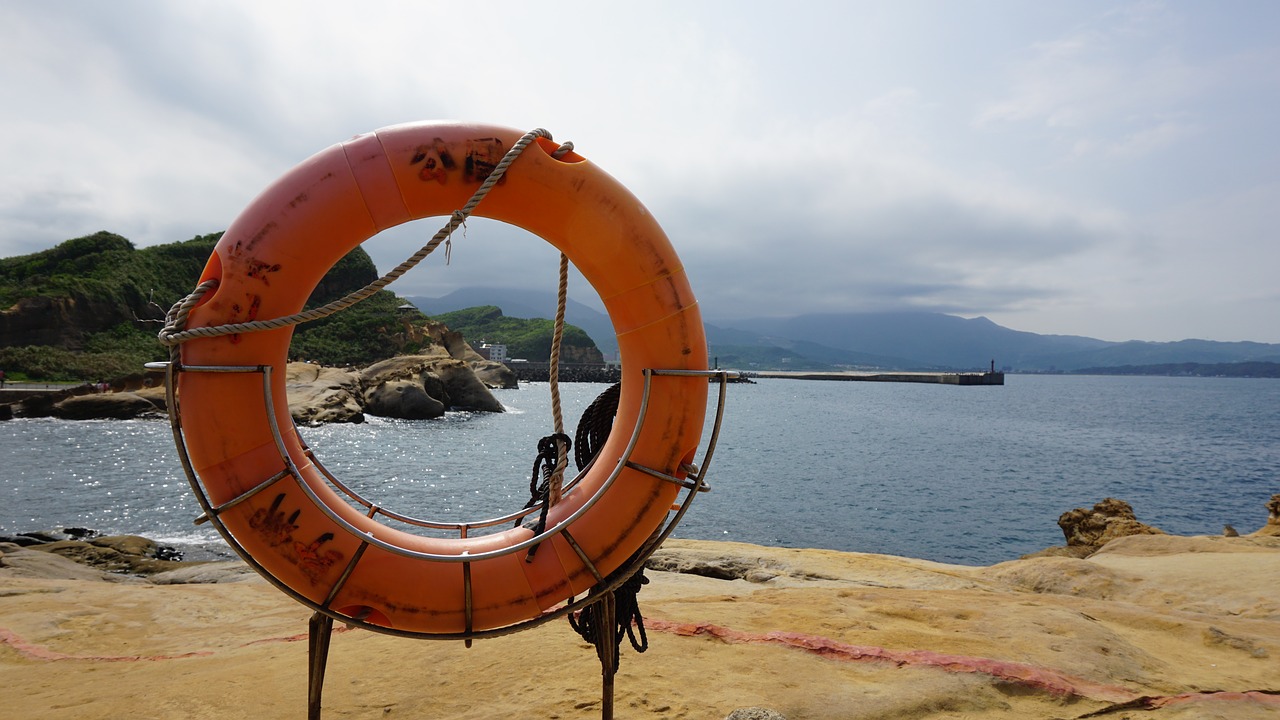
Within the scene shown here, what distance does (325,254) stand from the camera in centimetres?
244

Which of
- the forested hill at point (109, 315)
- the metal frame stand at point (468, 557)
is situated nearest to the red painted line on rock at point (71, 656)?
the metal frame stand at point (468, 557)

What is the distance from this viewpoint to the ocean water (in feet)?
37.6

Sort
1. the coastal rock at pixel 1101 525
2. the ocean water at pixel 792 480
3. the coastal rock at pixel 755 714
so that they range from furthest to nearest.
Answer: the ocean water at pixel 792 480 → the coastal rock at pixel 1101 525 → the coastal rock at pixel 755 714

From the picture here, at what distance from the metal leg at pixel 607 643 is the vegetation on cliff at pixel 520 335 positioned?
88.5 meters

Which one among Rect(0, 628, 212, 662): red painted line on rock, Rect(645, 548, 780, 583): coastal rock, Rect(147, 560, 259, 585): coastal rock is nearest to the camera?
Rect(0, 628, 212, 662): red painted line on rock

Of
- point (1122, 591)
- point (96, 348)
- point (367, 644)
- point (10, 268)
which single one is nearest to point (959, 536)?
point (1122, 591)

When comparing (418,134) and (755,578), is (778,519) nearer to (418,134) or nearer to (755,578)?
(755,578)

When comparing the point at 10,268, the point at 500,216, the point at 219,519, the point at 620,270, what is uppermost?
the point at 10,268

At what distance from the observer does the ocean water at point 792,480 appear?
11.5 metres

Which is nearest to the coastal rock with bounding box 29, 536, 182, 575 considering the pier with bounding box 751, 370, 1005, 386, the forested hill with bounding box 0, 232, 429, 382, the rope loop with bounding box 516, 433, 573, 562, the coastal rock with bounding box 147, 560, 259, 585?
the coastal rock with bounding box 147, 560, 259, 585

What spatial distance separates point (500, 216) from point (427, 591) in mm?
1463

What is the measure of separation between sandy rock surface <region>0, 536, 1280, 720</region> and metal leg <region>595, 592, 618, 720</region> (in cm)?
23

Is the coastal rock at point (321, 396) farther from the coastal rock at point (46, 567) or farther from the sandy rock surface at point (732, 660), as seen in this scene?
the sandy rock surface at point (732, 660)

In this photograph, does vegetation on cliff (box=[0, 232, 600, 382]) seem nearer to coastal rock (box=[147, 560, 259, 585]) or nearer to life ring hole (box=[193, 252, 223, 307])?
coastal rock (box=[147, 560, 259, 585])
